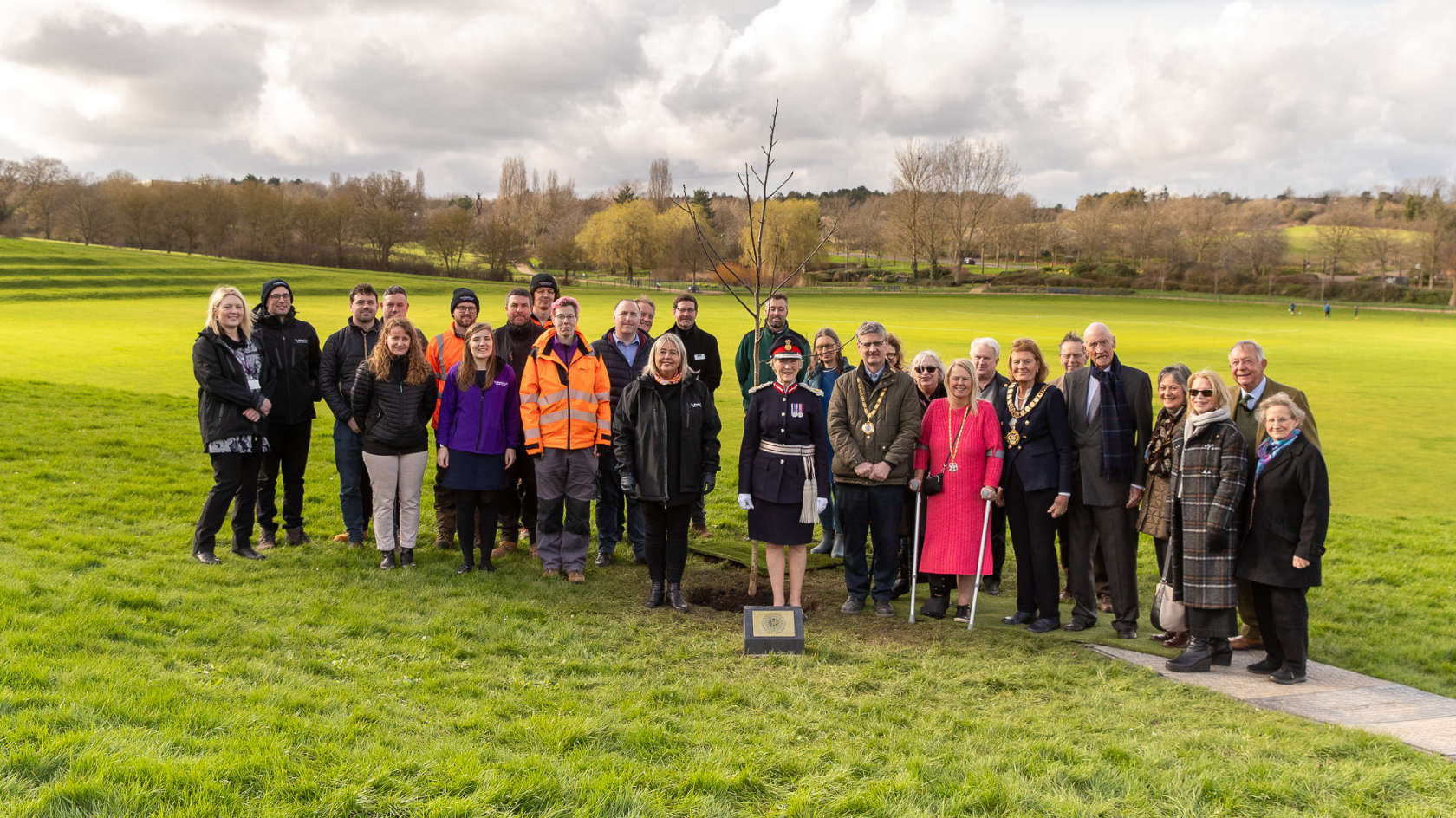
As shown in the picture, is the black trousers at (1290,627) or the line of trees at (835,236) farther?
the line of trees at (835,236)

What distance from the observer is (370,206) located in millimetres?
93562

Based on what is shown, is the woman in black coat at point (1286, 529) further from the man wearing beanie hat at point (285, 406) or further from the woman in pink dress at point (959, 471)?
the man wearing beanie hat at point (285, 406)

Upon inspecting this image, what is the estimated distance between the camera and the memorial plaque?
19.0 feet

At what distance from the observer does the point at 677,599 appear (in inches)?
270

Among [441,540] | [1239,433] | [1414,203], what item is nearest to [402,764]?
[441,540]

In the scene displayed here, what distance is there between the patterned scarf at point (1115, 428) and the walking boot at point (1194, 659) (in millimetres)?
1309

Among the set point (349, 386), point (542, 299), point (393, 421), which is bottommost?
point (393, 421)

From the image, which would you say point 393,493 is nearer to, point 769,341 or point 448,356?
point 448,356

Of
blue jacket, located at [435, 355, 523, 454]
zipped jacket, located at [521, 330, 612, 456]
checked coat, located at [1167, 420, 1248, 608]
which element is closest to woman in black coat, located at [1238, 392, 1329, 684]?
checked coat, located at [1167, 420, 1248, 608]

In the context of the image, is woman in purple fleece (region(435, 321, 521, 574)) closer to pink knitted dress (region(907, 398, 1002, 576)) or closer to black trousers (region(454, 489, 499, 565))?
black trousers (region(454, 489, 499, 565))

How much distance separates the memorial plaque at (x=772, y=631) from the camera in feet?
19.0

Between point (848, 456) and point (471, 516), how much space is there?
318cm

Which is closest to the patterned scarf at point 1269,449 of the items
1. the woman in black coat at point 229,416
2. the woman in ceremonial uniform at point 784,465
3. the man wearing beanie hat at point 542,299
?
the woman in ceremonial uniform at point 784,465

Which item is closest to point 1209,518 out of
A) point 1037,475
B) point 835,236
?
point 1037,475
